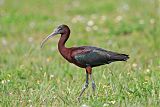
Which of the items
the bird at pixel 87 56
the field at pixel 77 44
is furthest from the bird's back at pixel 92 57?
the field at pixel 77 44

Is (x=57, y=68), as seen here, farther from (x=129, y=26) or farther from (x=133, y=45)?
(x=129, y=26)

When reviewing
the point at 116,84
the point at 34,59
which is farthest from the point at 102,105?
the point at 34,59

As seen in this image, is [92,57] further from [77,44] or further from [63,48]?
[77,44]

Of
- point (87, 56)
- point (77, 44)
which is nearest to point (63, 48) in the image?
point (87, 56)

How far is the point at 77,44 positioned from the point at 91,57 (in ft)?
18.3

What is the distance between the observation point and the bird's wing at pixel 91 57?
780 cm

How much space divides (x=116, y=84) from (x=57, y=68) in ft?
6.90

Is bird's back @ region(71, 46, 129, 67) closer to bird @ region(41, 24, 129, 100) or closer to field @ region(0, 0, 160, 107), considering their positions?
bird @ region(41, 24, 129, 100)

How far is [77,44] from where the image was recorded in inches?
529

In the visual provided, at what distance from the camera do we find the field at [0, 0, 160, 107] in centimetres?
763

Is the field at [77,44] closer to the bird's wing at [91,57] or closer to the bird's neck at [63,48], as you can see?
the bird's wing at [91,57]

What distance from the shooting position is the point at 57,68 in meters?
10.1

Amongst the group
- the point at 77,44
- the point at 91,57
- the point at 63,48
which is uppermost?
the point at 77,44

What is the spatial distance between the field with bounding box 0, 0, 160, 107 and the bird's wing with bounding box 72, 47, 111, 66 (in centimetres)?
38
